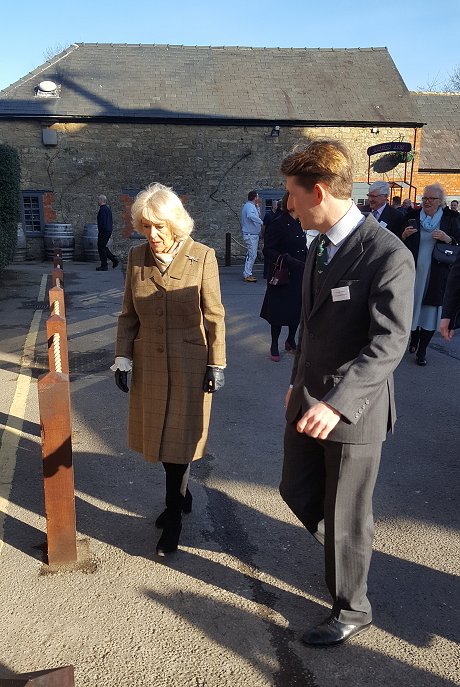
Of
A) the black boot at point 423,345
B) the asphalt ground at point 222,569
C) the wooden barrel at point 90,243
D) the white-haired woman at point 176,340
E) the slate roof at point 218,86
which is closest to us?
the asphalt ground at point 222,569

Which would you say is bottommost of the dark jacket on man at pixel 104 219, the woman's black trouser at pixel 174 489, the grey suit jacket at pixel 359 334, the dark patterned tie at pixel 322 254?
the woman's black trouser at pixel 174 489

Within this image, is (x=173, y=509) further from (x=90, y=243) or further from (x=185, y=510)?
(x=90, y=243)

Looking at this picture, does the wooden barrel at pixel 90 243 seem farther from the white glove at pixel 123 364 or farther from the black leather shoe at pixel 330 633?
the black leather shoe at pixel 330 633

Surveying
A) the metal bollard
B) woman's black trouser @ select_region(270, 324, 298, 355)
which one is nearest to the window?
the metal bollard

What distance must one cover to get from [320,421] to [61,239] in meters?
18.8

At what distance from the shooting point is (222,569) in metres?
3.32

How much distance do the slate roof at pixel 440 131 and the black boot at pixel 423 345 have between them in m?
19.3

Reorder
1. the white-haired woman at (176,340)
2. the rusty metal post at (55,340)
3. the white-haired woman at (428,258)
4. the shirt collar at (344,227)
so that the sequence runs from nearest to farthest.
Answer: the shirt collar at (344,227)
the white-haired woman at (176,340)
the rusty metal post at (55,340)
the white-haired woman at (428,258)

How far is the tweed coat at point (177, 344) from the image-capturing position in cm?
327

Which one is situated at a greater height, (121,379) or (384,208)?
(384,208)

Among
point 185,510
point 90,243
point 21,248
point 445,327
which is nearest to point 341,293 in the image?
point 185,510

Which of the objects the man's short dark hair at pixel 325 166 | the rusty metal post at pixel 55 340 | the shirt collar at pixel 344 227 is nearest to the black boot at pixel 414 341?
the rusty metal post at pixel 55 340

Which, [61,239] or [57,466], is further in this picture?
[61,239]

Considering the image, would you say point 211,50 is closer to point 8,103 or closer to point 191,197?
point 191,197
